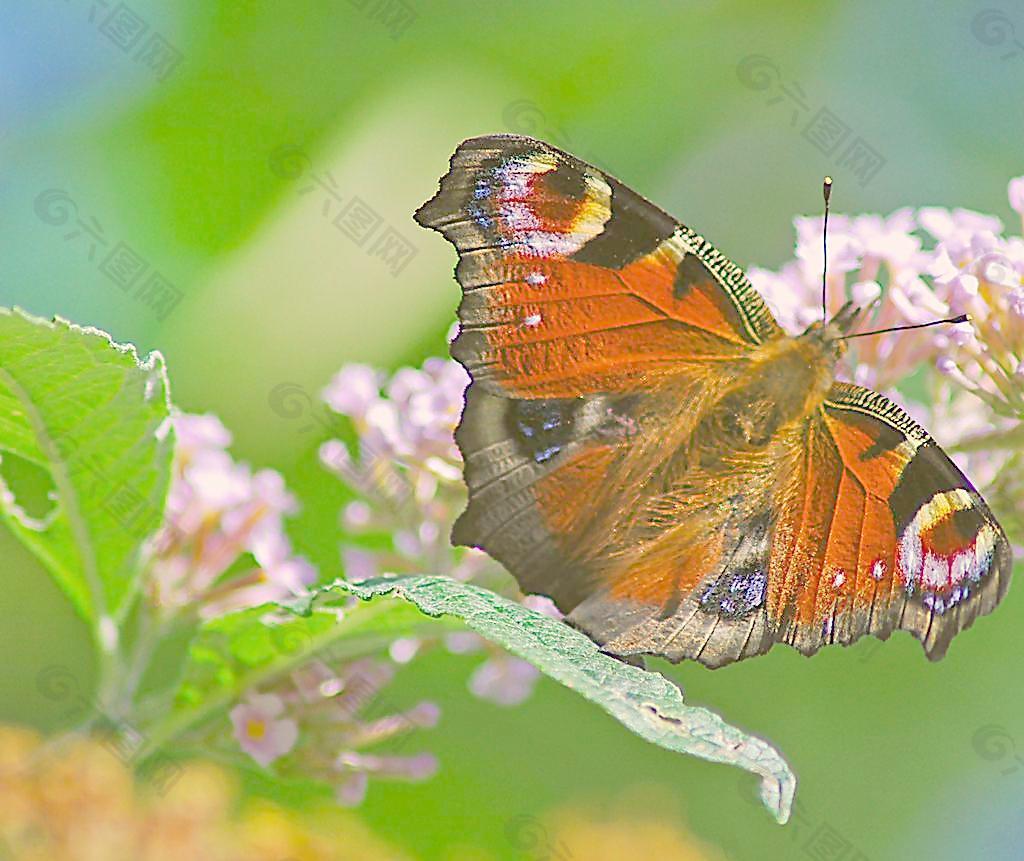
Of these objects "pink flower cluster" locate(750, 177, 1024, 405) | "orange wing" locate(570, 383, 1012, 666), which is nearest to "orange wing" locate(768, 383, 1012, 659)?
"orange wing" locate(570, 383, 1012, 666)

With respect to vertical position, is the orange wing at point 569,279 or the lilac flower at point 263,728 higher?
the orange wing at point 569,279

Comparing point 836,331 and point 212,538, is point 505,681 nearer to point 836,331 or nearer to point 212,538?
point 212,538

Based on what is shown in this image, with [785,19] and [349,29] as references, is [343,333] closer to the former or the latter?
[349,29]

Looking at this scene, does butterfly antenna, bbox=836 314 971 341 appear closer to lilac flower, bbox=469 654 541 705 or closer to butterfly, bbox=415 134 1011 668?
butterfly, bbox=415 134 1011 668

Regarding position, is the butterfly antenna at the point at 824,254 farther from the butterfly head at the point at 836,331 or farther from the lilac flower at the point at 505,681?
the lilac flower at the point at 505,681

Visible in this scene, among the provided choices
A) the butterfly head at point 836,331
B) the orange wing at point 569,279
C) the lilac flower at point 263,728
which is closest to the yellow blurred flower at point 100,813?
the lilac flower at point 263,728
